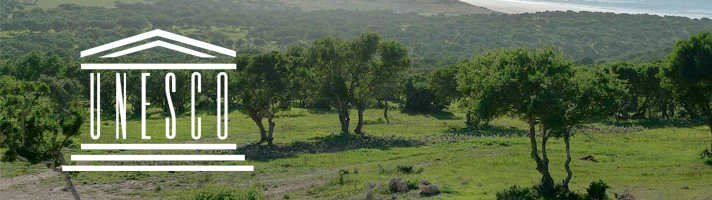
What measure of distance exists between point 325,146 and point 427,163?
10.6m

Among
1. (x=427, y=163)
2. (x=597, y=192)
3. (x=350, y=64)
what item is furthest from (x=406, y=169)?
(x=350, y=64)

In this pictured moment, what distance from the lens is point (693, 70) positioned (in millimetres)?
34844

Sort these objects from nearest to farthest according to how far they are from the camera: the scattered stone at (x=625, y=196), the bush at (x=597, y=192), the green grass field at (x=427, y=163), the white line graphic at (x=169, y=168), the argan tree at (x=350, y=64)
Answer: the bush at (x=597, y=192) < the scattered stone at (x=625, y=196) < the green grass field at (x=427, y=163) < the white line graphic at (x=169, y=168) < the argan tree at (x=350, y=64)

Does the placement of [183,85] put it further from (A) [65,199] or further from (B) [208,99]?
(A) [65,199]

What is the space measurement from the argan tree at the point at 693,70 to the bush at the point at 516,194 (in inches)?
629

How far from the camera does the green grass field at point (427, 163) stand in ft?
94.6

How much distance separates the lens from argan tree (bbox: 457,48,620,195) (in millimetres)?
24406

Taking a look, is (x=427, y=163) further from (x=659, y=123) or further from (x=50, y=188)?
(x=659, y=123)

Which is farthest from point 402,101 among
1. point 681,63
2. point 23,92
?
point 23,92

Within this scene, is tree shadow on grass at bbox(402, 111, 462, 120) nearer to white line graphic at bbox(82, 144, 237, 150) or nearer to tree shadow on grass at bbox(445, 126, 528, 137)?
tree shadow on grass at bbox(445, 126, 528, 137)

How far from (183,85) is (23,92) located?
48.8 meters

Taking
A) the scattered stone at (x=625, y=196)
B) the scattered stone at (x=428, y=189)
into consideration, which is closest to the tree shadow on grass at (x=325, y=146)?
the scattered stone at (x=428, y=189)

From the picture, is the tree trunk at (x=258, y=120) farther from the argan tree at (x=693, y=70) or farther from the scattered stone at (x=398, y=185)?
the argan tree at (x=693, y=70)

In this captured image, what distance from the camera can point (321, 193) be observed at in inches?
1134
